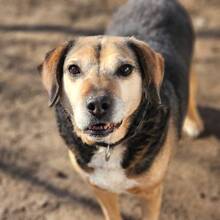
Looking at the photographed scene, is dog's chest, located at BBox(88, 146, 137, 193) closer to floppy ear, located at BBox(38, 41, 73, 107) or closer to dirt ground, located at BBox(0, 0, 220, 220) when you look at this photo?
floppy ear, located at BBox(38, 41, 73, 107)

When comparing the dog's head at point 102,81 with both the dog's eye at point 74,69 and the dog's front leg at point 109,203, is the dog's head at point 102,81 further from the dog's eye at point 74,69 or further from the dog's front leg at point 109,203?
the dog's front leg at point 109,203

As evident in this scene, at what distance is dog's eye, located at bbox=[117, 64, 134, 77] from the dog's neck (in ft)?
1.14

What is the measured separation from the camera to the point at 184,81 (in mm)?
4457

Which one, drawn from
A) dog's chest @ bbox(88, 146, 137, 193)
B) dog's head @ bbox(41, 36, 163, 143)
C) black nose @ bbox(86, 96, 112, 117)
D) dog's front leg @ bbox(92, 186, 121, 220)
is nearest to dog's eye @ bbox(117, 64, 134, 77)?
dog's head @ bbox(41, 36, 163, 143)

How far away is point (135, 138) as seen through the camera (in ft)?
12.0

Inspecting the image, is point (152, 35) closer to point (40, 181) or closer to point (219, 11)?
point (40, 181)

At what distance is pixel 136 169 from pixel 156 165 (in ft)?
0.55

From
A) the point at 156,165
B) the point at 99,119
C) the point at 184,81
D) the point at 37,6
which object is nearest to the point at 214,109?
the point at 184,81

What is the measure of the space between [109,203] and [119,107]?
134cm

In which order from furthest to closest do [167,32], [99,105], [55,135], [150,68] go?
[55,135]
[167,32]
[150,68]
[99,105]

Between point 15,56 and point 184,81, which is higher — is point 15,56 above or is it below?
below

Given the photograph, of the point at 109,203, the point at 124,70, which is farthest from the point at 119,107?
the point at 109,203

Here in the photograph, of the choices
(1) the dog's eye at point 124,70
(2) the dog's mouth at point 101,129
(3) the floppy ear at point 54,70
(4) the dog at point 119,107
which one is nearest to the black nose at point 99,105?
(4) the dog at point 119,107

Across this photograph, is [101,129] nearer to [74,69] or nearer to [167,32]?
[74,69]
